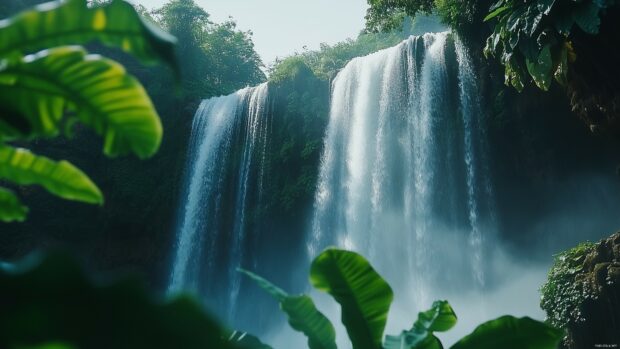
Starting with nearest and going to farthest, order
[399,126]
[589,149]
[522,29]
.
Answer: [522,29]
[589,149]
[399,126]

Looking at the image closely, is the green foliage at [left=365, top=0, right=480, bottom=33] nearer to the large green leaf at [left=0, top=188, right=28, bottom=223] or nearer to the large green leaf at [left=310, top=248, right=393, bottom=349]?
the large green leaf at [left=310, top=248, right=393, bottom=349]

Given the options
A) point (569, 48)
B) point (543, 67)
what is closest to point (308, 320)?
point (543, 67)

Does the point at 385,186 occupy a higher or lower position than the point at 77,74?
higher

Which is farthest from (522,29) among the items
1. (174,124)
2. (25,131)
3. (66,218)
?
(66,218)

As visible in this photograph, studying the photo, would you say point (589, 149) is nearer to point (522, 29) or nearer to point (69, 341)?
point (522, 29)

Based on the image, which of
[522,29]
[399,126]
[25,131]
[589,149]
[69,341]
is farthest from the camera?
[399,126]

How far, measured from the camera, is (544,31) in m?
7.81

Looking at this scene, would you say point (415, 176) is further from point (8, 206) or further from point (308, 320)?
point (8, 206)

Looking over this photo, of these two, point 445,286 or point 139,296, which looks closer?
point 139,296

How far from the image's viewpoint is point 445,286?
11.2 m

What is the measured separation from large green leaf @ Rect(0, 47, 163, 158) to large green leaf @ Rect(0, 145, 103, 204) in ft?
0.72

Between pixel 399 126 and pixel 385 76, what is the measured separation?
5.80ft

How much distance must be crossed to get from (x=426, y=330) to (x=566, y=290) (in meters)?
6.89

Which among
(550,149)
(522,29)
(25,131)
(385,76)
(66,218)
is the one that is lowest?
(25,131)
